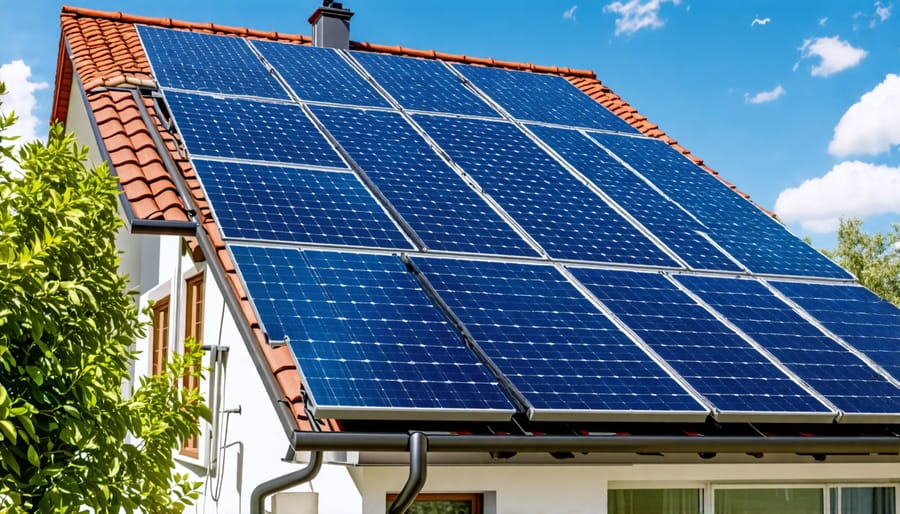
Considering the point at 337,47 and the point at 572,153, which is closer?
the point at 572,153

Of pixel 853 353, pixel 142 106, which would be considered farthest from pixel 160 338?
pixel 853 353

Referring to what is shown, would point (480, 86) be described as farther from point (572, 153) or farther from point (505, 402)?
point (505, 402)

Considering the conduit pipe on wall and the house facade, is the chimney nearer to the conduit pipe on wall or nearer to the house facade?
the house facade

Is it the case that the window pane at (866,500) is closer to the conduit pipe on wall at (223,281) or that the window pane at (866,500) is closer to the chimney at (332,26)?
the conduit pipe on wall at (223,281)

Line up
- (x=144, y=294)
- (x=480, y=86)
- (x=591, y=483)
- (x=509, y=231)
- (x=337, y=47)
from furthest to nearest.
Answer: (x=337, y=47) < (x=480, y=86) < (x=144, y=294) < (x=509, y=231) < (x=591, y=483)

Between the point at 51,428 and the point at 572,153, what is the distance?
8.45 meters

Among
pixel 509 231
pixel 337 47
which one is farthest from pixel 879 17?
pixel 509 231

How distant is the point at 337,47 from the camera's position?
17.9m

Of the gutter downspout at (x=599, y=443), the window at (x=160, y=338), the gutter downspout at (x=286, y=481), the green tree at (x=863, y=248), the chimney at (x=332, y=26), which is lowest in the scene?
the gutter downspout at (x=286, y=481)

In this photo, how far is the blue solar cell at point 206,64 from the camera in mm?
13273

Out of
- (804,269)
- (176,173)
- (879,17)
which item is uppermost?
(879,17)

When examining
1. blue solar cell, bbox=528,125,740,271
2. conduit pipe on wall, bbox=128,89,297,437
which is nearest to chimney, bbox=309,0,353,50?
conduit pipe on wall, bbox=128,89,297,437

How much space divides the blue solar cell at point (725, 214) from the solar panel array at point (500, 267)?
0.04m

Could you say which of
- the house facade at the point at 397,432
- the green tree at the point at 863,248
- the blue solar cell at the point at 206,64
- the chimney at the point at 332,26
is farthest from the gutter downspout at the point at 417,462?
the green tree at the point at 863,248
